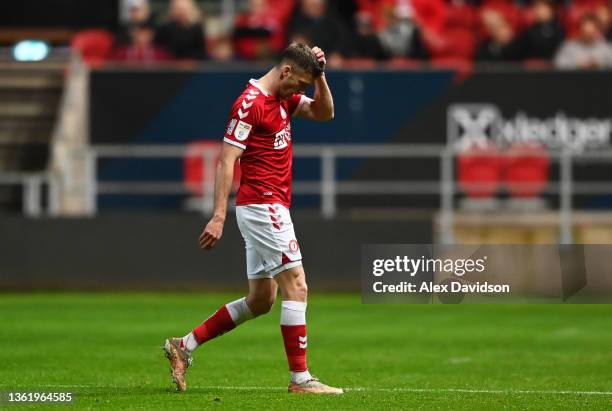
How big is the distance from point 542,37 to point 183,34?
5903 millimetres

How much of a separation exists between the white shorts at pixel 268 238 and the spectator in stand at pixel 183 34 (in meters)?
13.8

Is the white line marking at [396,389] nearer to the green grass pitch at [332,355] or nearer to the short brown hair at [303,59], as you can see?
the green grass pitch at [332,355]

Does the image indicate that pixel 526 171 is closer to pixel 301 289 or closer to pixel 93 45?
pixel 93 45

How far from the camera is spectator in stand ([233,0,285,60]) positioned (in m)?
23.5

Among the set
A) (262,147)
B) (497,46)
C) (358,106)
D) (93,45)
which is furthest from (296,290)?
(93,45)

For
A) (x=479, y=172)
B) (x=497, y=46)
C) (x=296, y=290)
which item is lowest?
(x=296, y=290)

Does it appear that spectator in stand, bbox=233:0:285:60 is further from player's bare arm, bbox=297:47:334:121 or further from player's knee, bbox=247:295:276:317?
player's knee, bbox=247:295:276:317

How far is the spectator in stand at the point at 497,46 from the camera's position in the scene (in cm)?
2383

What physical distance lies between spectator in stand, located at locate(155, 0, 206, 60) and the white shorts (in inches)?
542

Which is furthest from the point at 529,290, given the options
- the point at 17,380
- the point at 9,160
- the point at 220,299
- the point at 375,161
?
the point at 9,160

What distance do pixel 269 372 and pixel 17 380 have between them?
7.06 ft

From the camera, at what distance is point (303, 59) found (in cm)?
1031

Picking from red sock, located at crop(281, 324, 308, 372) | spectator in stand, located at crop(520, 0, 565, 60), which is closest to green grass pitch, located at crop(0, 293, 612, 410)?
red sock, located at crop(281, 324, 308, 372)

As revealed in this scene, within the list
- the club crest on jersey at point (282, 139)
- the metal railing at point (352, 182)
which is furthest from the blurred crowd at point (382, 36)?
the club crest on jersey at point (282, 139)
